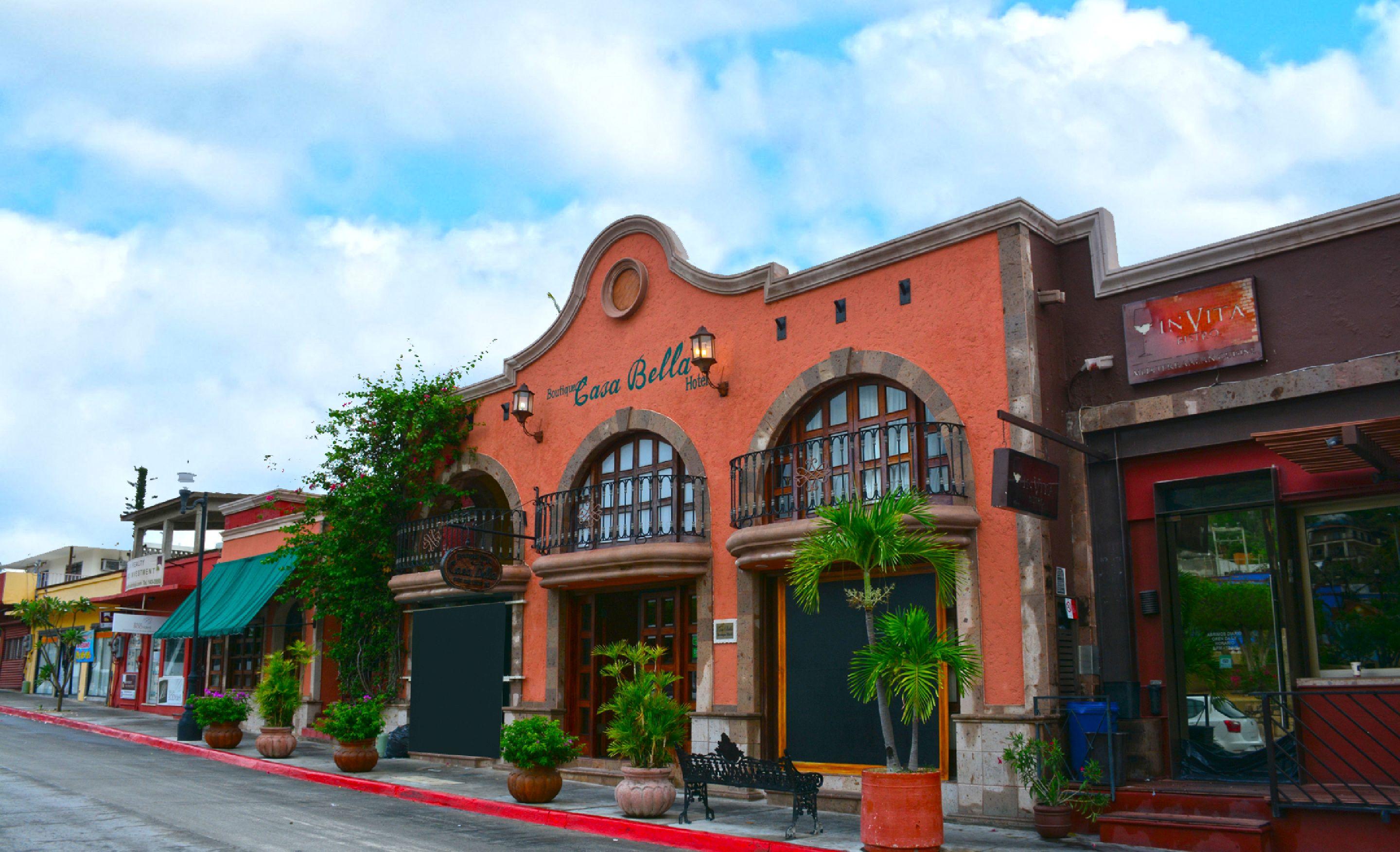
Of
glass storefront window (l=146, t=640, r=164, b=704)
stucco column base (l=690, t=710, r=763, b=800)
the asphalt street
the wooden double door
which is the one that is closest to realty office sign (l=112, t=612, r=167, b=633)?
glass storefront window (l=146, t=640, r=164, b=704)

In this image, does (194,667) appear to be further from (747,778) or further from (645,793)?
(747,778)

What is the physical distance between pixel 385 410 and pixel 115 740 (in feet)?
32.3

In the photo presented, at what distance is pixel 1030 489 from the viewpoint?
11.0 m

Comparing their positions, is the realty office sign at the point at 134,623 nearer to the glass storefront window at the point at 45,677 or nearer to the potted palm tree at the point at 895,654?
the glass storefront window at the point at 45,677

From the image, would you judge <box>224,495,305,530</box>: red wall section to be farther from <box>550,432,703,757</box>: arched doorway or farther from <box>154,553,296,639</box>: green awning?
<box>550,432,703,757</box>: arched doorway

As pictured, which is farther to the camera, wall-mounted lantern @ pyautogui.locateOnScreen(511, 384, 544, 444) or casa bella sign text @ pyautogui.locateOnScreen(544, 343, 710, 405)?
wall-mounted lantern @ pyautogui.locateOnScreen(511, 384, 544, 444)

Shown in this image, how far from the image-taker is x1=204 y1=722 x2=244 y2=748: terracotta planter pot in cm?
2028

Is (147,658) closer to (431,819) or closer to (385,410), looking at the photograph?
(385,410)

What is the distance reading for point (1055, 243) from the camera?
12914 millimetres

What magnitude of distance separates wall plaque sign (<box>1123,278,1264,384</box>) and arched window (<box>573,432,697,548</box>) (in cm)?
639

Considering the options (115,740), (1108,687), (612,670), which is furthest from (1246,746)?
(115,740)

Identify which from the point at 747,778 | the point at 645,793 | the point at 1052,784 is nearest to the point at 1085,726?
the point at 1052,784

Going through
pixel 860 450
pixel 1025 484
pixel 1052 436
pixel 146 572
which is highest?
pixel 860 450

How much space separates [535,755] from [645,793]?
1.73 m
